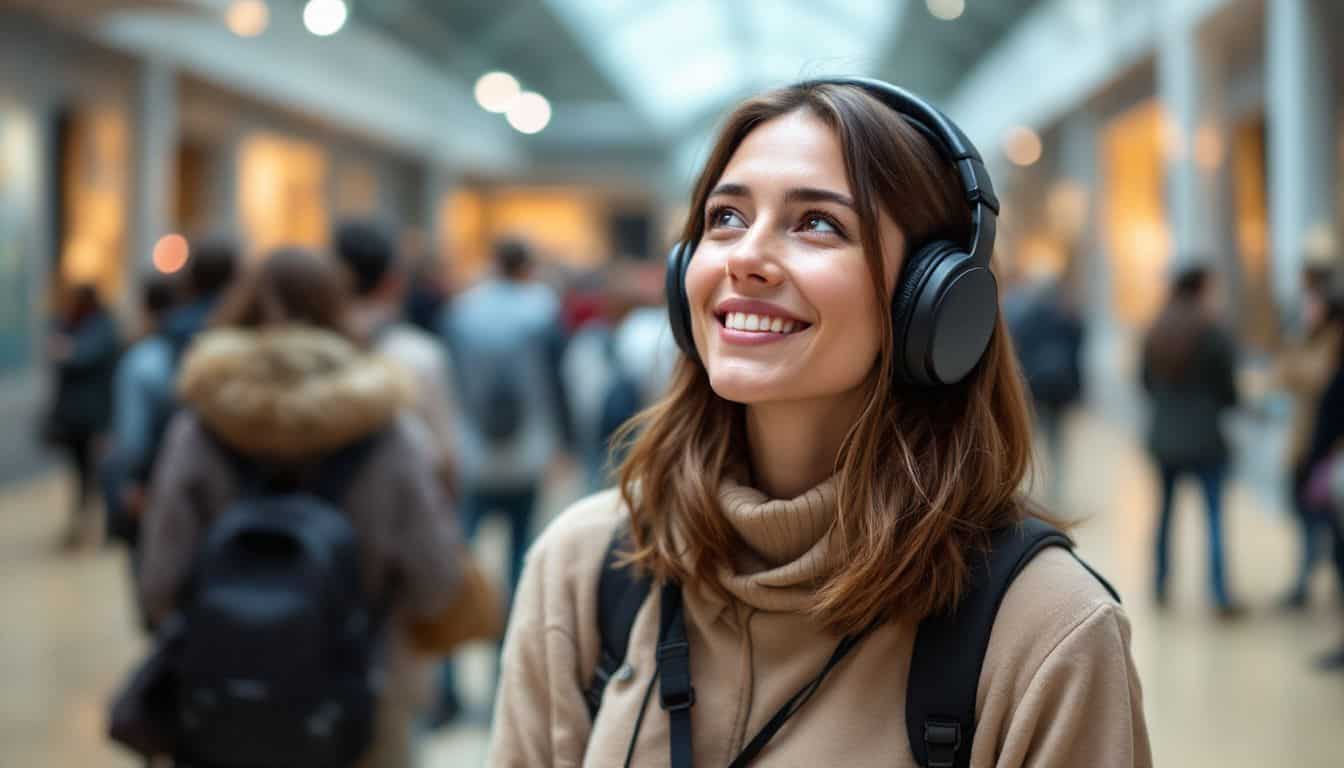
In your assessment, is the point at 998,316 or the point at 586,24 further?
the point at 586,24

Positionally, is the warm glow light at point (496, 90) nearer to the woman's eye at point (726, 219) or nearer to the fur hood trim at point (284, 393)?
the fur hood trim at point (284, 393)

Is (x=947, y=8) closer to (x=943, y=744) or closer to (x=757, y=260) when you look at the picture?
(x=757, y=260)

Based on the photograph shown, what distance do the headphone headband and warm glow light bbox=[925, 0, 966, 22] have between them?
19.5 meters

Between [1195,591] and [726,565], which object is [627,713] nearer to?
[726,565]

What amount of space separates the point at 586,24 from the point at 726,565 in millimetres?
26673

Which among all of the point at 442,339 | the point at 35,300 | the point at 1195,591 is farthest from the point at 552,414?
the point at 35,300

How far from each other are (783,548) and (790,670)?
146mm

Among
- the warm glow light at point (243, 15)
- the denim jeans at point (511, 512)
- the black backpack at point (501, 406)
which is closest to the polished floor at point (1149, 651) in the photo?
the denim jeans at point (511, 512)

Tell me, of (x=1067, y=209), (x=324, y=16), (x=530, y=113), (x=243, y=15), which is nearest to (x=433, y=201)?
(x=530, y=113)

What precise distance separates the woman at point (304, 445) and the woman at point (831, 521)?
1489 mm

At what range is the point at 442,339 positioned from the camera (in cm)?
762

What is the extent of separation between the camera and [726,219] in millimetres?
1600

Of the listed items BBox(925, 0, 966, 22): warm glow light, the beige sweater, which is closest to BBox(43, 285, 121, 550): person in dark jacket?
the beige sweater

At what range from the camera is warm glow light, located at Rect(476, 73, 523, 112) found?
25.0m
